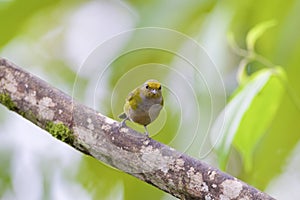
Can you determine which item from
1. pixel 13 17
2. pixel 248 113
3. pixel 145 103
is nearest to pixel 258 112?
pixel 248 113

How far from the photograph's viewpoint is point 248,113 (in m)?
1.38

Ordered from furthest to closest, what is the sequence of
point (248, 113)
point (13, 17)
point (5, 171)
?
point (5, 171)
point (13, 17)
point (248, 113)

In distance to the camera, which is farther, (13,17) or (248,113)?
(13,17)

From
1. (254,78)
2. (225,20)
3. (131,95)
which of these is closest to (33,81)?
(131,95)

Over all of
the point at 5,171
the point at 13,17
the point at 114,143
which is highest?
the point at 13,17

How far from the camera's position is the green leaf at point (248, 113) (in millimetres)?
1307

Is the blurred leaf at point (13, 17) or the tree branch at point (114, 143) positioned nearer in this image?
the tree branch at point (114, 143)

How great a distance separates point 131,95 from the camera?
122 centimetres

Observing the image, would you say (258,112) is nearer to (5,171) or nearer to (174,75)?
(174,75)

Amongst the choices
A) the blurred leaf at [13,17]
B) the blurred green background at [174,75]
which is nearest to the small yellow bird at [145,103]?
the blurred green background at [174,75]

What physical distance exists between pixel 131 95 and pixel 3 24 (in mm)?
801

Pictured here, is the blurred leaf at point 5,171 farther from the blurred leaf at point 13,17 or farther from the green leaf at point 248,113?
the green leaf at point 248,113

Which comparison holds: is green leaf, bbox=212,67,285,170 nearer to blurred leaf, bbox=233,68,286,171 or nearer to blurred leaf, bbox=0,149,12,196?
blurred leaf, bbox=233,68,286,171

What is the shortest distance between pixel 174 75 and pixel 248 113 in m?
0.20
